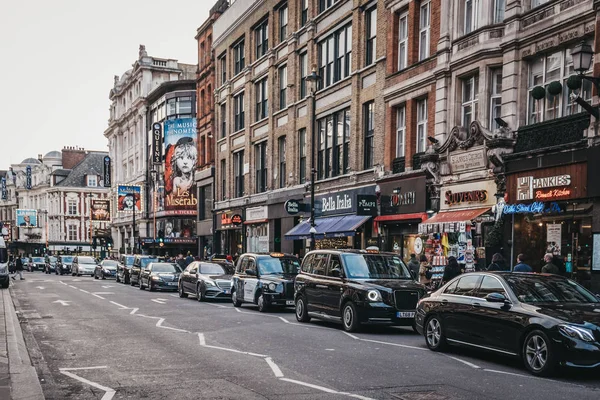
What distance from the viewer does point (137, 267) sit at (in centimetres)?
3591

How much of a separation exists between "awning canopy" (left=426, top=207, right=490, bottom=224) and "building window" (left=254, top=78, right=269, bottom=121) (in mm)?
18480

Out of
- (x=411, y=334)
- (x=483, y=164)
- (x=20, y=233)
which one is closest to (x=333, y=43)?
(x=483, y=164)

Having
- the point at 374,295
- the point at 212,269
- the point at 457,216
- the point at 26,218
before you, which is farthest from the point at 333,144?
the point at 26,218

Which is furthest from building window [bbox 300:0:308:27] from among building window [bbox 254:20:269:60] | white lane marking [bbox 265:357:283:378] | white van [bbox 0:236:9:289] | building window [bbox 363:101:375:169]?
white lane marking [bbox 265:357:283:378]

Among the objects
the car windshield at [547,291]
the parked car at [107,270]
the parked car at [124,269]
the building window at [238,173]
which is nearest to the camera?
the car windshield at [547,291]

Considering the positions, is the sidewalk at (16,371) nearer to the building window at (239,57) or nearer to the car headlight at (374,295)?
the car headlight at (374,295)

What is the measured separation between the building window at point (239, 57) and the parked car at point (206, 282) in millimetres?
20500

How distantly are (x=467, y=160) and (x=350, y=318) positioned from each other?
30.4 ft

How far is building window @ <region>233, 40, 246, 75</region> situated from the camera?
143 ft

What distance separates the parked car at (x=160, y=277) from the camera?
30.4m

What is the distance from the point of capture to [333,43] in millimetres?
32125

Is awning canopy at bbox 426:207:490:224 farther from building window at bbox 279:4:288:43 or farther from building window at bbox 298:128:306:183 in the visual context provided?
building window at bbox 279:4:288:43

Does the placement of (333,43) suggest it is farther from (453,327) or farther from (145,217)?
(145,217)

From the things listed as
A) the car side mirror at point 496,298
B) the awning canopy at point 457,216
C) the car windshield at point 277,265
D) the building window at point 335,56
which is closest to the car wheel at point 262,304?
the car windshield at point 277,265
